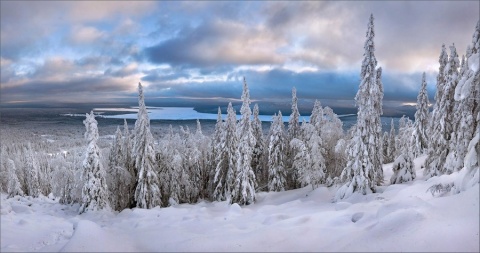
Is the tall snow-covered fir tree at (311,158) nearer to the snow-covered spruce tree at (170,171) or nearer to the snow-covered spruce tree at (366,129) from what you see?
the snow-covered spruce tree at (366,129)

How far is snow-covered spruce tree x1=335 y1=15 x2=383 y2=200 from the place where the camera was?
21.7 meters

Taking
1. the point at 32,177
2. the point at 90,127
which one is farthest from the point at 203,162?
the point at 32,177

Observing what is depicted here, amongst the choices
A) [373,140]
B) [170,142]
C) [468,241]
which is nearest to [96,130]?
[170,142]

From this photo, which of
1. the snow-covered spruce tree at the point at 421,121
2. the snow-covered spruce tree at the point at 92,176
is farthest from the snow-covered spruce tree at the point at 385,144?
the snow-covered spruce tree at the point at 92,176

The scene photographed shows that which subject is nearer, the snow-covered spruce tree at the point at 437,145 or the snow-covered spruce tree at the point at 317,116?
the snow-covered spruce tree at the point at 437,145

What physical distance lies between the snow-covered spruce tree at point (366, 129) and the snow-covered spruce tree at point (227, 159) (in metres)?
13.2

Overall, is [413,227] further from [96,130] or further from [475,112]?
[96,130]

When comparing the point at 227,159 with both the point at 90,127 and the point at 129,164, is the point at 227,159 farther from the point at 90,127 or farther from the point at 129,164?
the point at 90,127

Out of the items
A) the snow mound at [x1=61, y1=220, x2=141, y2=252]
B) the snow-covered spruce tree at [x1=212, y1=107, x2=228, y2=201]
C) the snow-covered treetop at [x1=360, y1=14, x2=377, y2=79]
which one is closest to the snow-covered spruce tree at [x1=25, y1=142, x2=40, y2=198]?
the snow-covered spruce tree at [x1=212, y1=107, x2=228, y2=201]

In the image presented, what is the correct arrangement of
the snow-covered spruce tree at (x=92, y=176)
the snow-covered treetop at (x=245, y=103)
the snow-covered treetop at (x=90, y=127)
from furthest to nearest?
the snow-covered treetop at (x=245, y=103)
the snow-covered spruce tree at (x=92, y=176)
the snow-covered treetop at (x=90, y=127)

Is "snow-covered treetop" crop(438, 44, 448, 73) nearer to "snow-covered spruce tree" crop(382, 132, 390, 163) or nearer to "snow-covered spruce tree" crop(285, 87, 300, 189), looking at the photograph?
"snow-covered spruce tree" crop(285, 87, 300, 189)

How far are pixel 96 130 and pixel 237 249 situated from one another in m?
20.0

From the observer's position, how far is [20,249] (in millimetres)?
9383

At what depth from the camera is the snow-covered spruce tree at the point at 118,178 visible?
30.4 m
